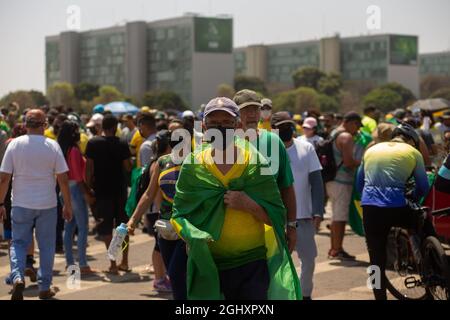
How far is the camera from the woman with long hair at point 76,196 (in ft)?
35.3

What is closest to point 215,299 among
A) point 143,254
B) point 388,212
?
point 388,212

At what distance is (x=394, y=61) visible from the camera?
171500 mm

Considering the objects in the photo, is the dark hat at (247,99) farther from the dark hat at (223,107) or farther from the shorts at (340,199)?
the shorts at (340,199)

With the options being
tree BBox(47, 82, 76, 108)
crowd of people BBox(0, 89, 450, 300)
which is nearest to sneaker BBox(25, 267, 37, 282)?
crowd of people BBox(0, 89, 450, 300)

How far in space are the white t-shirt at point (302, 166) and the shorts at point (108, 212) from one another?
10.5 ft

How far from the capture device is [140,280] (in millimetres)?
Result: 10453

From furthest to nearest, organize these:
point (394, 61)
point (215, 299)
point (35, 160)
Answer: point (394, 61)
point (35, 160)
point (215, 299)

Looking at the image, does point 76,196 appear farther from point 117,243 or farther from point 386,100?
point 386,100

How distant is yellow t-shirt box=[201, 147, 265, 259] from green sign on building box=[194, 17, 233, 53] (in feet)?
460

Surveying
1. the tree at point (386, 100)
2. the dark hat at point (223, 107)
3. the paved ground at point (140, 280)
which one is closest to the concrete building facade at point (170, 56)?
the tree at point (386, 100)

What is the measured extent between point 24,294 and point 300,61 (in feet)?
581
